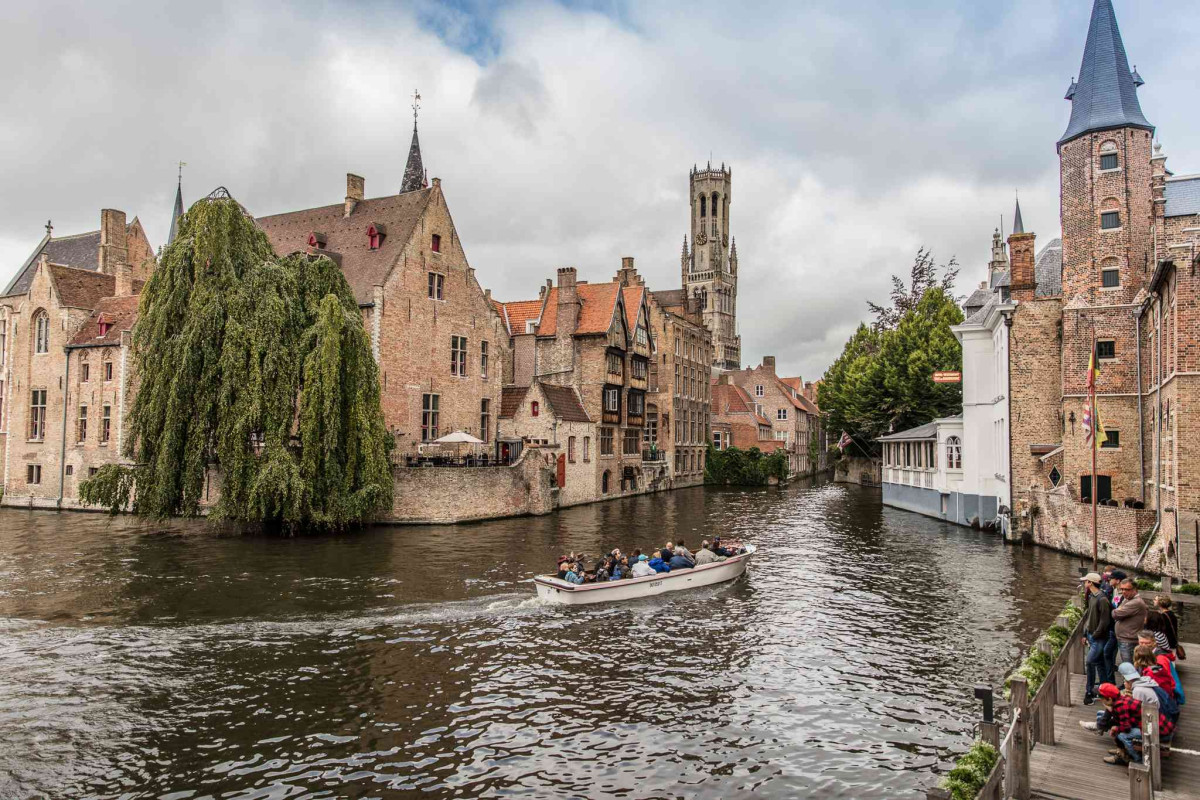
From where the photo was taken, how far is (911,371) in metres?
51.2

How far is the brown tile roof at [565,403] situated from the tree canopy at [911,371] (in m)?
21.5

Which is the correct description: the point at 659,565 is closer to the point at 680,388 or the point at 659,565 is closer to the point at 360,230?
the point at 360,230

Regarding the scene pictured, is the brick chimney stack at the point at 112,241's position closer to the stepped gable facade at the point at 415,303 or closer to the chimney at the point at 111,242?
the chimney at the point at 111,242

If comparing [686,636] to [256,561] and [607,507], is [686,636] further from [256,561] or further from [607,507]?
[607,507]

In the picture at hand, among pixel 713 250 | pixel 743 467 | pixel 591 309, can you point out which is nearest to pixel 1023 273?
pixel 591 309

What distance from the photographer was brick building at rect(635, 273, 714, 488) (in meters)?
61.3

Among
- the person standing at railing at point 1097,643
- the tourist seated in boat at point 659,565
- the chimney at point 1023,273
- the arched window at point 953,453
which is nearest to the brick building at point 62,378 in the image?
the tourist seated in boat at point 659,565

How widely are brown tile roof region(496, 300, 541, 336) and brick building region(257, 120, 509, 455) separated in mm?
4771

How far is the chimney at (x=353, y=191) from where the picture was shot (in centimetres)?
4350

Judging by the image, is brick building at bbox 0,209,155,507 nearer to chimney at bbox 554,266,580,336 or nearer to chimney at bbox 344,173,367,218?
chimney at bbox 344,173,367,218

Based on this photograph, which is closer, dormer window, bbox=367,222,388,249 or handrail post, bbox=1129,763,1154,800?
handrail post, bbox=1129,763,1154,800

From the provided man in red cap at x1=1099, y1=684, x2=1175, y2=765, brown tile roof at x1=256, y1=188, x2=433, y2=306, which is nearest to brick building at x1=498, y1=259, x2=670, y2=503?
brown tile roof at x1=256, y1=188, x2=433, y2=306

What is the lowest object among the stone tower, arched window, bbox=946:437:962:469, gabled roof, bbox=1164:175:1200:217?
arched window, bbox=946:437:962:469

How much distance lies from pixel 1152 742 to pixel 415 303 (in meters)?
36.8
